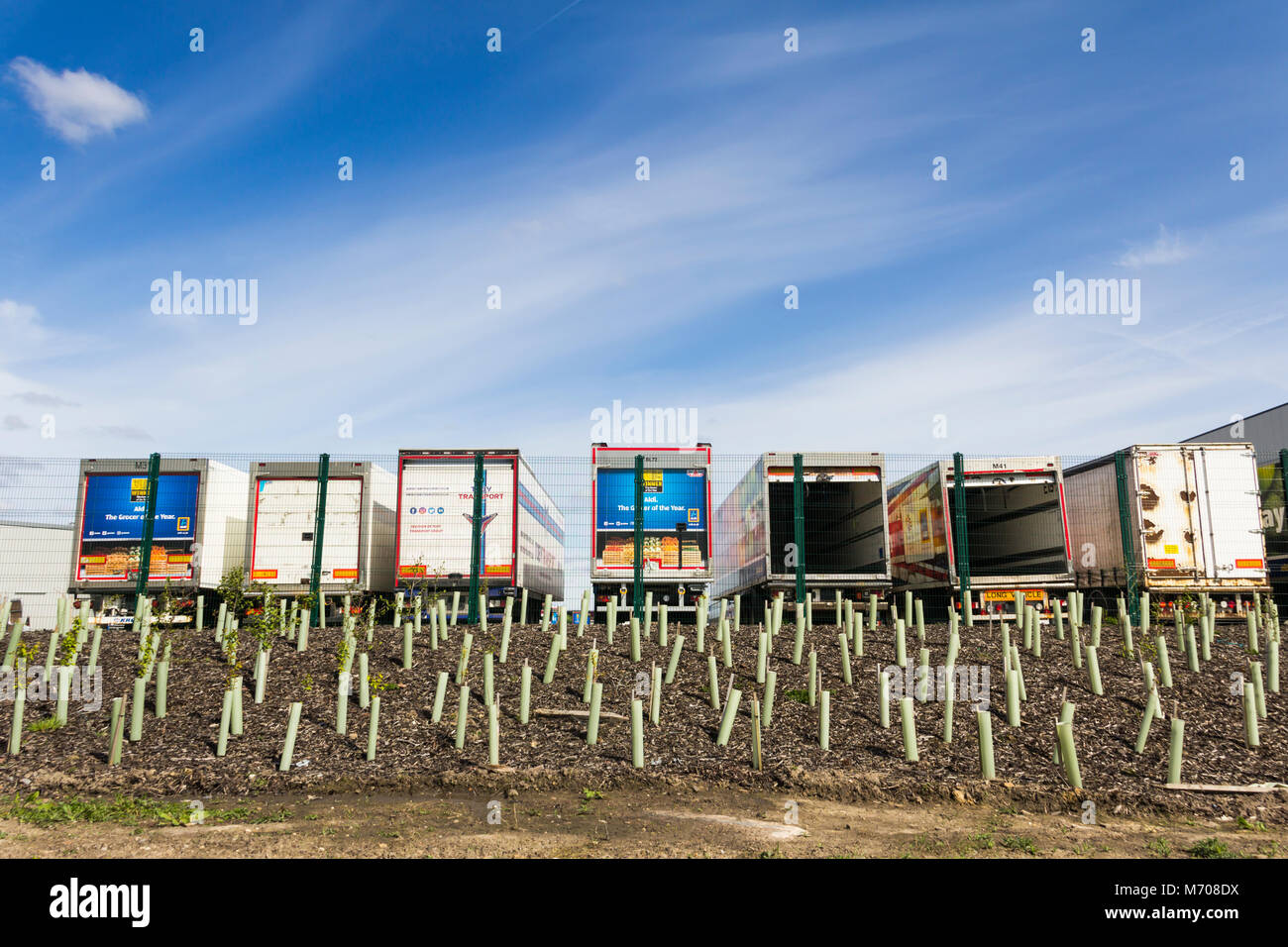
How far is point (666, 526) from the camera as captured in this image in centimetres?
1633

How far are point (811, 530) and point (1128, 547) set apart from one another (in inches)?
236

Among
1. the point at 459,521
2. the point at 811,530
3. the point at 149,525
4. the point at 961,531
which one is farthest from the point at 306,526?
the point at 961,531

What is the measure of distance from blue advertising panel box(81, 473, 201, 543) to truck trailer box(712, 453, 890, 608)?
10936mm

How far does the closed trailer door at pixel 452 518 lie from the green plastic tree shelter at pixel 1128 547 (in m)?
11.7

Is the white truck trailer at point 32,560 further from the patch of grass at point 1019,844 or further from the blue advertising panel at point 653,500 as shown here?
the patch of grass at point 1019,844

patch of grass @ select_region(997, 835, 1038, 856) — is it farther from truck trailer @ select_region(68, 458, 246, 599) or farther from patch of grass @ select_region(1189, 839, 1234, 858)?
truck trailer @ select_region(68, 458, 246, 599)

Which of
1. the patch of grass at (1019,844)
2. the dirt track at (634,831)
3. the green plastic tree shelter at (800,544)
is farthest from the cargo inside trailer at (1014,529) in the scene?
the patch of grass at (1019,844)

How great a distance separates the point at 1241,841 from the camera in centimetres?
733

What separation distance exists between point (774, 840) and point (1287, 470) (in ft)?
52.3

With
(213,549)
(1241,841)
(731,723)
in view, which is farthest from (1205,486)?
(213,549)

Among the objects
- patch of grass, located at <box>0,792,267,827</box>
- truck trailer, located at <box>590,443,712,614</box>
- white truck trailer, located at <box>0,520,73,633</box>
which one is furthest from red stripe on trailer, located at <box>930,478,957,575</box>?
white truck trailer, located at <box>0,520,73,633</box>

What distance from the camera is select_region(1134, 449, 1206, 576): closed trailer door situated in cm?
1647

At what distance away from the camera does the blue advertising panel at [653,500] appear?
53.3 feet

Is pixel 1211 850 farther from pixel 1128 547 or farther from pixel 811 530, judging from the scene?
pixel 811 530
